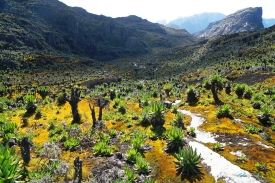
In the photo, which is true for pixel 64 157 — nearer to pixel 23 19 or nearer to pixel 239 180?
pixel 239 180

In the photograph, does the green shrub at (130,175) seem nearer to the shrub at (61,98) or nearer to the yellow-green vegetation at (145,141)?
the yellow-green vegetation at (145,141)

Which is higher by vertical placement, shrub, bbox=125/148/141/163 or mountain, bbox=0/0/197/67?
mountain, bbox=0/0/197/67

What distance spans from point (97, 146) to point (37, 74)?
3151 inches

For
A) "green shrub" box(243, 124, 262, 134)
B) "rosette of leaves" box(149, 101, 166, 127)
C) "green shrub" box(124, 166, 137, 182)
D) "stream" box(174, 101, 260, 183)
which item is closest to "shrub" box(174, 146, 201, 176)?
"stream" box(174, 101, 260, 183)

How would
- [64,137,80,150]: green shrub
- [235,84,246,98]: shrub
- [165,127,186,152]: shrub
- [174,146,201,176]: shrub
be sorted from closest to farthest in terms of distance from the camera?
[174,146,201,176]: shrub < [165,127,186,152]: shrub < [64,137,80,150]: green shrub < [235,84,246,98]: shrub

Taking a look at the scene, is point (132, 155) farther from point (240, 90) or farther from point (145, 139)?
point (240, 90)

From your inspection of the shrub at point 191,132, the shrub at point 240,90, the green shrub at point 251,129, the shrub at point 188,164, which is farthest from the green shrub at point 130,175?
the shrub at point 240,90

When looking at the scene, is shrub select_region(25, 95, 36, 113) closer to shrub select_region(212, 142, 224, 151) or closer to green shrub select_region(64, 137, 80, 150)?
green shrub select_region(64, 137, 80, 150)

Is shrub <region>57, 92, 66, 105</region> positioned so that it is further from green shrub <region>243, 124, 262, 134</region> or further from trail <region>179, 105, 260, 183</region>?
green shrub <region>243, 124, 262, 134</region>

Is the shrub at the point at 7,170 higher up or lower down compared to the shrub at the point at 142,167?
higher up

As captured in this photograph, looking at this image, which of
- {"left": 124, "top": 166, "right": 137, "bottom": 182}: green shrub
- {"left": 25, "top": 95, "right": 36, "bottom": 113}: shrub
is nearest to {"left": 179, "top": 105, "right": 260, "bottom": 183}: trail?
{"left": 124, "top": 166, "right": 137, "bottom": 182}: green shrub

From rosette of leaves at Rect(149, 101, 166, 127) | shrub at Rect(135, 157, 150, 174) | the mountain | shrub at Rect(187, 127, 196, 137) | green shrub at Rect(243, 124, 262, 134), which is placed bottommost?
shrub at Rect(135, 157, 150, 174)

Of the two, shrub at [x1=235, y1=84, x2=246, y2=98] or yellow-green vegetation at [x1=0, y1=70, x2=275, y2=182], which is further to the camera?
shrub at [x1=235, y1=84, x2=246, y2=98]

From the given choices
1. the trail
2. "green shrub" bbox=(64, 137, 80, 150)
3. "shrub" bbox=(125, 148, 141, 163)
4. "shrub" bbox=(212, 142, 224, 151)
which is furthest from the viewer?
"green shrub" bbox=(64, 137, 80, 150)
